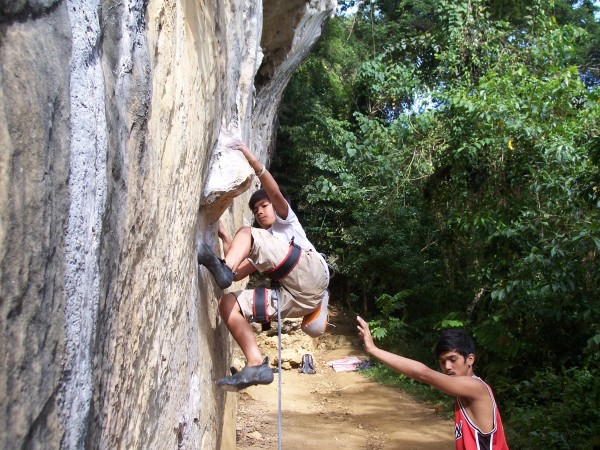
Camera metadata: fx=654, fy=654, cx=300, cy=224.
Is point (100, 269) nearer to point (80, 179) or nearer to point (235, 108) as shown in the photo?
point (80, 179)

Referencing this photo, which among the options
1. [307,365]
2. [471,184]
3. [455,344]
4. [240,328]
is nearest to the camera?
[455,344]

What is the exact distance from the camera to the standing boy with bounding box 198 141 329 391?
3.59 metres

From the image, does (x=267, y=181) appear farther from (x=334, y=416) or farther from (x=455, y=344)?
(x=334, y=416)

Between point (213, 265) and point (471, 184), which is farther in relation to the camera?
point (471, 184)

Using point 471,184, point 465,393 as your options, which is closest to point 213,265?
point 465,393

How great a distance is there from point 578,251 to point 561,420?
177 cm

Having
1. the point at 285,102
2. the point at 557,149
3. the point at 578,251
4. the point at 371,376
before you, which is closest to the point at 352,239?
the point at 285,102

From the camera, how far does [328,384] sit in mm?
10680

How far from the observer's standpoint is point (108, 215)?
1.92 m

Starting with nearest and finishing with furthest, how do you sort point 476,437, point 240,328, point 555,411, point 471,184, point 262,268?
point 476,437 < point 240,328 < point 262,268 < point 555,411 < point 471,184

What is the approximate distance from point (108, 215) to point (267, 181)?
2.34 meters

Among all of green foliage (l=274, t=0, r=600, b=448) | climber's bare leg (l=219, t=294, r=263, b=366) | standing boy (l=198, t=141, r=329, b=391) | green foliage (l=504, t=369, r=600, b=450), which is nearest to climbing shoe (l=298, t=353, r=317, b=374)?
green foliage (l=274, t=0, r=600, b=448)

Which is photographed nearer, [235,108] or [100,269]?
[100,269]

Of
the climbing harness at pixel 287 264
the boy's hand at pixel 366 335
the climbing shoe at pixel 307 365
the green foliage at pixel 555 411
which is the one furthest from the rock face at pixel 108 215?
the climbing shoe at pixel 307 365
